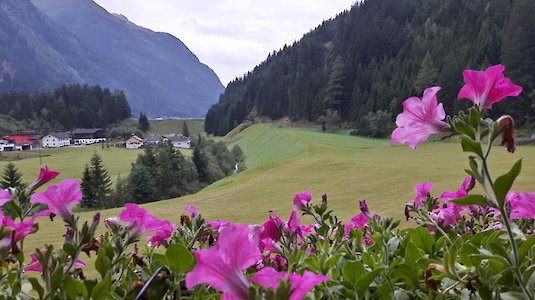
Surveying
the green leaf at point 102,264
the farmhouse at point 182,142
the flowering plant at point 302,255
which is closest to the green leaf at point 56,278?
the flowering plant at point 302,255

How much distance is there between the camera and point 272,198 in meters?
23.7

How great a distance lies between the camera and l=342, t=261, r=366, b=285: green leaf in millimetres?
1003

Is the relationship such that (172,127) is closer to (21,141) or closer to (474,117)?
(21,141)

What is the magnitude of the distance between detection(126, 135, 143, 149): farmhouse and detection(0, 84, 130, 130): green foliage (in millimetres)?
15629

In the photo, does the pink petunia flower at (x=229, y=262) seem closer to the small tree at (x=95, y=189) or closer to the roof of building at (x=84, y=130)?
the small tree at (x=95, y=189)

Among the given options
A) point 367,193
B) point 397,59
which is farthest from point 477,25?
point 367,193

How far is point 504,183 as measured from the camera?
2.12ft

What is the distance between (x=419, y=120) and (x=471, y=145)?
27 cm

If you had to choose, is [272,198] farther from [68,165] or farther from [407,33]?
[407,33]

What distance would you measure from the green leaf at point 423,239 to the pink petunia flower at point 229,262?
0.82m

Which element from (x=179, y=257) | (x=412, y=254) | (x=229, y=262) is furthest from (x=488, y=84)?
(x=179, y=257)

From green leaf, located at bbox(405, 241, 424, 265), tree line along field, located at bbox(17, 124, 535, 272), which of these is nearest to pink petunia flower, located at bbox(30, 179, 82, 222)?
green leaf, located at bbox(405, 241, 424, 265)

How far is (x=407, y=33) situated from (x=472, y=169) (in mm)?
79883

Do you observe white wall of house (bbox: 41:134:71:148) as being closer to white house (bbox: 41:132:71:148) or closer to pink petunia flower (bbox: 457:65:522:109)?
white house (bbox: 41:132:71:148)
